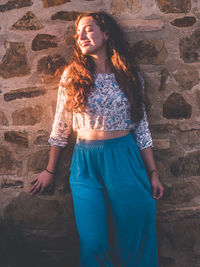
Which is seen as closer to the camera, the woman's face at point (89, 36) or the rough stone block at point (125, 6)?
the woman's face at point (89, 36)

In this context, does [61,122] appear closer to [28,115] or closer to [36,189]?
[28,115]

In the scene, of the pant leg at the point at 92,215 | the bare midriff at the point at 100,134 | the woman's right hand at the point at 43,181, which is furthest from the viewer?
the woman's right hand at the point at 43,181

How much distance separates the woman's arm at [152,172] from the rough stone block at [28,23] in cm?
140

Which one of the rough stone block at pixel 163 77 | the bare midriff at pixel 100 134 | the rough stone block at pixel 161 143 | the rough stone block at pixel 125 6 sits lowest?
the rough stone block at pixel 161 143

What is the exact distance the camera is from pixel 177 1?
84.1 inches

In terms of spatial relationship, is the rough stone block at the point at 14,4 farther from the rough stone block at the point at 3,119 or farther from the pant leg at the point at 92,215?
the pant leg at the point at 92,215

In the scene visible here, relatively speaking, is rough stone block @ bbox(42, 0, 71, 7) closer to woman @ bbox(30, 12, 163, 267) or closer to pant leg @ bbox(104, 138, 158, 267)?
woman @ bbox(30, 12, 163, 267)

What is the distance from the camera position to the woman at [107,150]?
1753 mm

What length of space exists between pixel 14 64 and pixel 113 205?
1.46 metres

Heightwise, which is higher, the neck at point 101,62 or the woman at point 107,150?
the neck at point 101,62

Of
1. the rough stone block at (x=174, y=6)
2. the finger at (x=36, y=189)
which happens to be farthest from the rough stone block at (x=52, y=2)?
the finger at (x=36, y=189)

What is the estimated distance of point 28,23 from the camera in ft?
7.03

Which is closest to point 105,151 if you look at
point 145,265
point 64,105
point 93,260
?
point 64,105

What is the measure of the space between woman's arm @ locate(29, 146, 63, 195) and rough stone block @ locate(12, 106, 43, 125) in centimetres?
38
